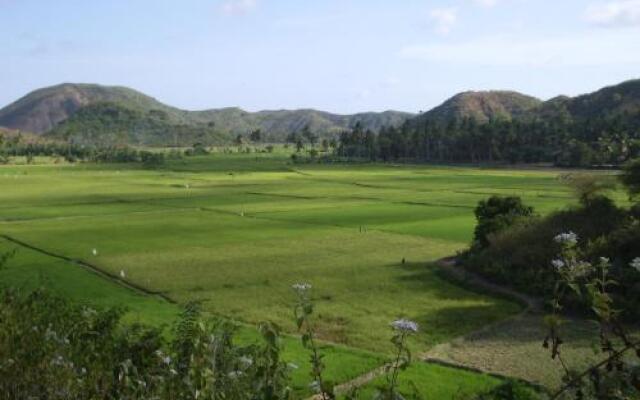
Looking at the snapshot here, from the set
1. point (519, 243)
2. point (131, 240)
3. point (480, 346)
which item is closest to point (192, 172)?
point (131, 240)

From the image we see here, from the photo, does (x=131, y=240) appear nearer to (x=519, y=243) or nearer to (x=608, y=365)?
(x=519, y=243)

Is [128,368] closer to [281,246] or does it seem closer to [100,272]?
[100,272]

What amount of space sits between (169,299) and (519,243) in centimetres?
1989

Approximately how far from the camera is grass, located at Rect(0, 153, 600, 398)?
2952 cm

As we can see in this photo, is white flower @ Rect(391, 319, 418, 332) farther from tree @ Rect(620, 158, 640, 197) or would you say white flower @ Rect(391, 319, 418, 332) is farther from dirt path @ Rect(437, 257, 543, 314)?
tree @ Rect(620, 158, 640, 197)

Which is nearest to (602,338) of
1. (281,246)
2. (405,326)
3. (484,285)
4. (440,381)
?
(405,326)

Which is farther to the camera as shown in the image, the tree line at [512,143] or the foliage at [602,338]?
the tree line at [512,143]

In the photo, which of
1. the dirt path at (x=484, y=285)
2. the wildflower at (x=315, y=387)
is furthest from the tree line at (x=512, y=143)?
the wildflower at (x=315, y=387)

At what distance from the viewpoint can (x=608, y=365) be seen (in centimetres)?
443

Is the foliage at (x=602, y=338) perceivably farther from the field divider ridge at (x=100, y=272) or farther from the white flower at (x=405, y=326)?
the field divider ridge at (x=100, y=272)

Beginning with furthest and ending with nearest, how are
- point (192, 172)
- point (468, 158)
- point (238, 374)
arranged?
point (468, 158) < point (192, 172) < point (238, 374)

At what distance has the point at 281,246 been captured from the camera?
1921 inches

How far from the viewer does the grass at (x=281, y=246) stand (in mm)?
29516

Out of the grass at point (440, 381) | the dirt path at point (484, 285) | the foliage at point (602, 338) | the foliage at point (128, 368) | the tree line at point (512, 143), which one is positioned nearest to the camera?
the foliage at point (602, 338)
